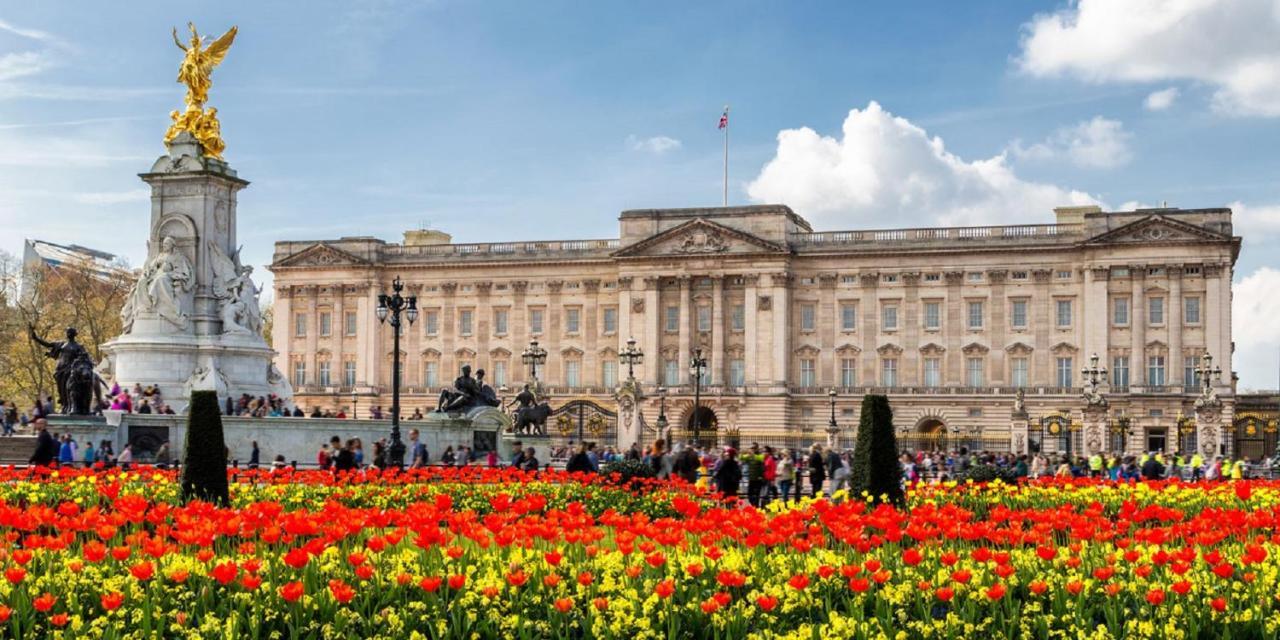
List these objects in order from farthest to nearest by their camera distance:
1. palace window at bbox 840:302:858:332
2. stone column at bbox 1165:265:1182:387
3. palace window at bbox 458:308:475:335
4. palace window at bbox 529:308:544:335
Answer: palace window at bbox 458:308:475:335
palace window at bbox 529:308:544:335
palace window at bbox 840:302:858:332
stone column at bbox 1165:265:1182:387

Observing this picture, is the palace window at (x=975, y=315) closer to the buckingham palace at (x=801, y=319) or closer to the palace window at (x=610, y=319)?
the buckingham palace at (x=801, y=319)

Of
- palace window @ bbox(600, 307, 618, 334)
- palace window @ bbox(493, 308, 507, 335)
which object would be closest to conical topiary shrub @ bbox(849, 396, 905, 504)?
palace window @ bbox(600, 307, 618, 334)

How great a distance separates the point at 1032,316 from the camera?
80562 millimetres

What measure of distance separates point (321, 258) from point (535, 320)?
1357 cm

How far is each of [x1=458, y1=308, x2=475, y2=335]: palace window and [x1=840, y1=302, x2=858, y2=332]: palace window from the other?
22.1 meters

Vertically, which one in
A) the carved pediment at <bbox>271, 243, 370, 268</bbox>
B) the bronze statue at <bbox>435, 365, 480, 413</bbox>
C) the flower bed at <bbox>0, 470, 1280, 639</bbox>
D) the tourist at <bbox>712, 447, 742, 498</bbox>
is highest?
the carved pediment at <bbox>271, 243, 370, 268</bbox>

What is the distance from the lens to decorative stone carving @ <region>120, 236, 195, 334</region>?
115 feet

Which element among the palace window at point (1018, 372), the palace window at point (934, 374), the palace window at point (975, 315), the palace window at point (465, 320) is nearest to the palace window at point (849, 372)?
the palace window at point (934, 374)

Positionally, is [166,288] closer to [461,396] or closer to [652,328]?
[461,396]

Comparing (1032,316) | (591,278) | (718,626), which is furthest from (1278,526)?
(591,278)

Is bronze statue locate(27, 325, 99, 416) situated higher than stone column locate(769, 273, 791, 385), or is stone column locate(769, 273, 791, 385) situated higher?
stone column locate(769, 273, 791, 385)

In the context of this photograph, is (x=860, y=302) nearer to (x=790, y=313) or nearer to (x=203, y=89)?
(x=790, y=313)

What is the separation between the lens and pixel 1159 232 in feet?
252

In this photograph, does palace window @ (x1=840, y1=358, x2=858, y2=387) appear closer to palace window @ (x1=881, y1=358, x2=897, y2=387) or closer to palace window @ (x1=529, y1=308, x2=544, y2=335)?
palace window @ (x1=881, y1=358, x2=897, y2=387)
